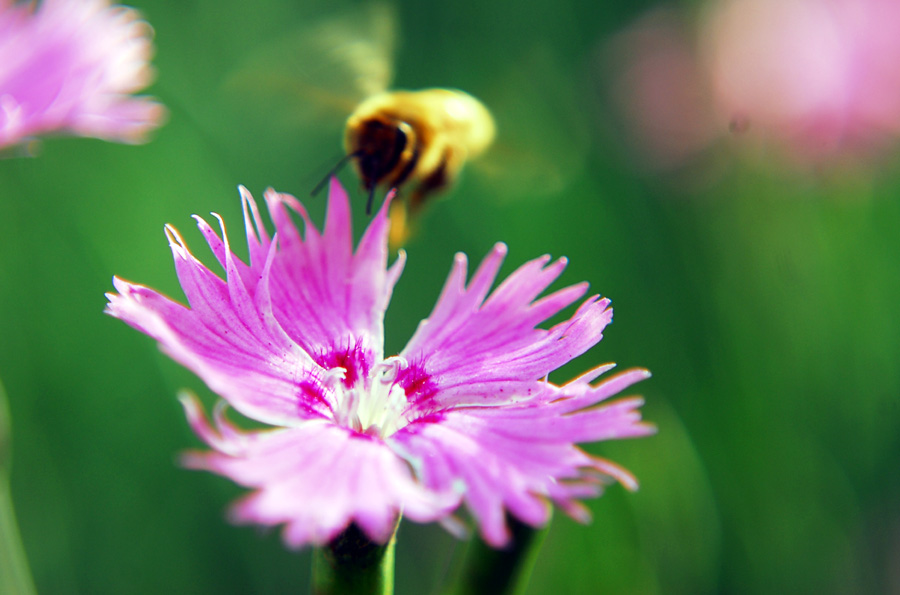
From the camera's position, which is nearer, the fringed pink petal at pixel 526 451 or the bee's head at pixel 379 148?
the fringed pink petal at pixel 526 451

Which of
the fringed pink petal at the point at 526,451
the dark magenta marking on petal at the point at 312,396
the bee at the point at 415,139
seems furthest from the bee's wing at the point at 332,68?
the fringed pink petal at the point at 526,451

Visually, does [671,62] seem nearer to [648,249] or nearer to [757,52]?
[757,52]

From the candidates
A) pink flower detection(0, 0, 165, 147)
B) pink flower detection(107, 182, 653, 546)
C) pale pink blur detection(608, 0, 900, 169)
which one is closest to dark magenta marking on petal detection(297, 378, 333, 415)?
pink flower detection(107, 182, 653, 546)

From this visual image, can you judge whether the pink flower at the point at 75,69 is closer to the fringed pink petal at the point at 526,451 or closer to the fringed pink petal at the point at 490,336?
the fringed pink petal at the point at 490,336

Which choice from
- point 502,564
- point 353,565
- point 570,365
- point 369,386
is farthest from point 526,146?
point 353,565

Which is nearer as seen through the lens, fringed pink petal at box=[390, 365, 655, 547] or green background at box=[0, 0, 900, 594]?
fringed pink petal at box=[390, 365, 655, 547]

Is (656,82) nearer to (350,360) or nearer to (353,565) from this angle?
(350,360)

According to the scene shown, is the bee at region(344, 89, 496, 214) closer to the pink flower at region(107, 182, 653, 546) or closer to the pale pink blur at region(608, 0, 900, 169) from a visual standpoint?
the pink flower at region(107, 182, 653, 546)
